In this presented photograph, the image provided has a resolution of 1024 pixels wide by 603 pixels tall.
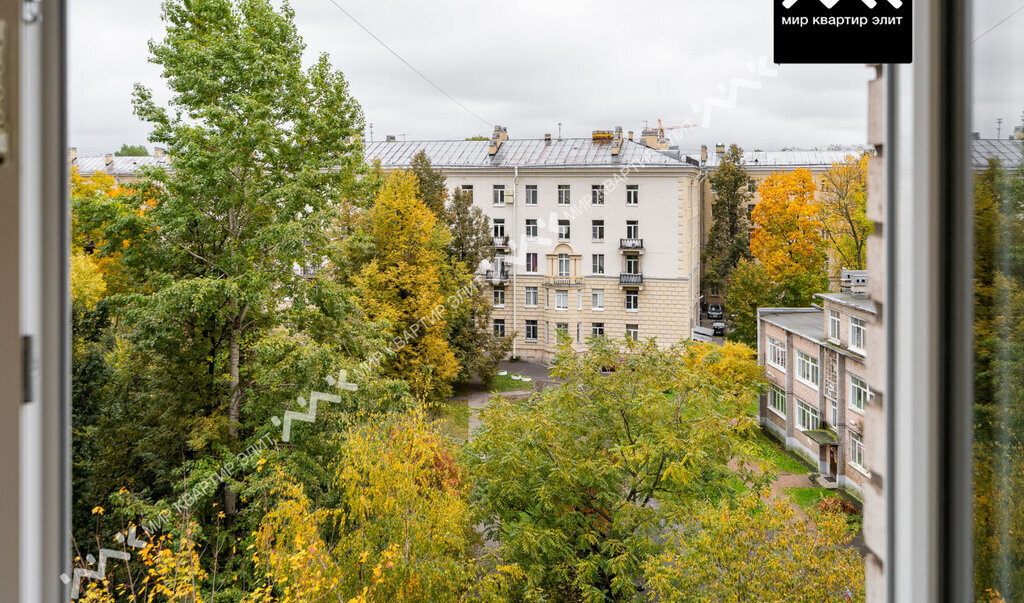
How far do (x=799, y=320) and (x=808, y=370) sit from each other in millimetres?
848

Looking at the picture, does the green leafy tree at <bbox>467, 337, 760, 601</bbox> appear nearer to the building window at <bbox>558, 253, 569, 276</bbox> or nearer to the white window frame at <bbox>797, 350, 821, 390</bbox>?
the white window frame at <bbox>797, 350, 821, 390</bbox>

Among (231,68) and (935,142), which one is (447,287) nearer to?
(231,68)

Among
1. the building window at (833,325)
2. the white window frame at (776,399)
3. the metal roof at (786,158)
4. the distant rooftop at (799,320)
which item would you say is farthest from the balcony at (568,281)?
the building window at (833,325)

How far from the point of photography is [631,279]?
9.11 m

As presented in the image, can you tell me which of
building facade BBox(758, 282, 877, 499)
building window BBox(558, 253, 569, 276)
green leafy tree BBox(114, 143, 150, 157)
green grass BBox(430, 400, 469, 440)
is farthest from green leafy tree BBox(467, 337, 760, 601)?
building window BBox(558, 253, 569, 276)

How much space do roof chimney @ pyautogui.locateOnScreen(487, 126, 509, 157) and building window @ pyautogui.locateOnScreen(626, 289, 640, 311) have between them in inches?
107

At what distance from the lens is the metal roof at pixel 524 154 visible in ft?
29.7

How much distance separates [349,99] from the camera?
532 cm

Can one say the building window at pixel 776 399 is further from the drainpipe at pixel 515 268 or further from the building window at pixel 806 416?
the drainpipe at pixel 515 268

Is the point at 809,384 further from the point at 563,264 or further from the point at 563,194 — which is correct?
the point at 563,194

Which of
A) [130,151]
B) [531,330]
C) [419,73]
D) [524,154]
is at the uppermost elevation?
[419,73]

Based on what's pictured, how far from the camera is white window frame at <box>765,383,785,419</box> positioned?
22.4ft

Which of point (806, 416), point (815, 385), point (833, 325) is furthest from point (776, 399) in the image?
point (833, 325)

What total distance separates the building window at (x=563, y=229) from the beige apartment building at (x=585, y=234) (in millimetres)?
15
